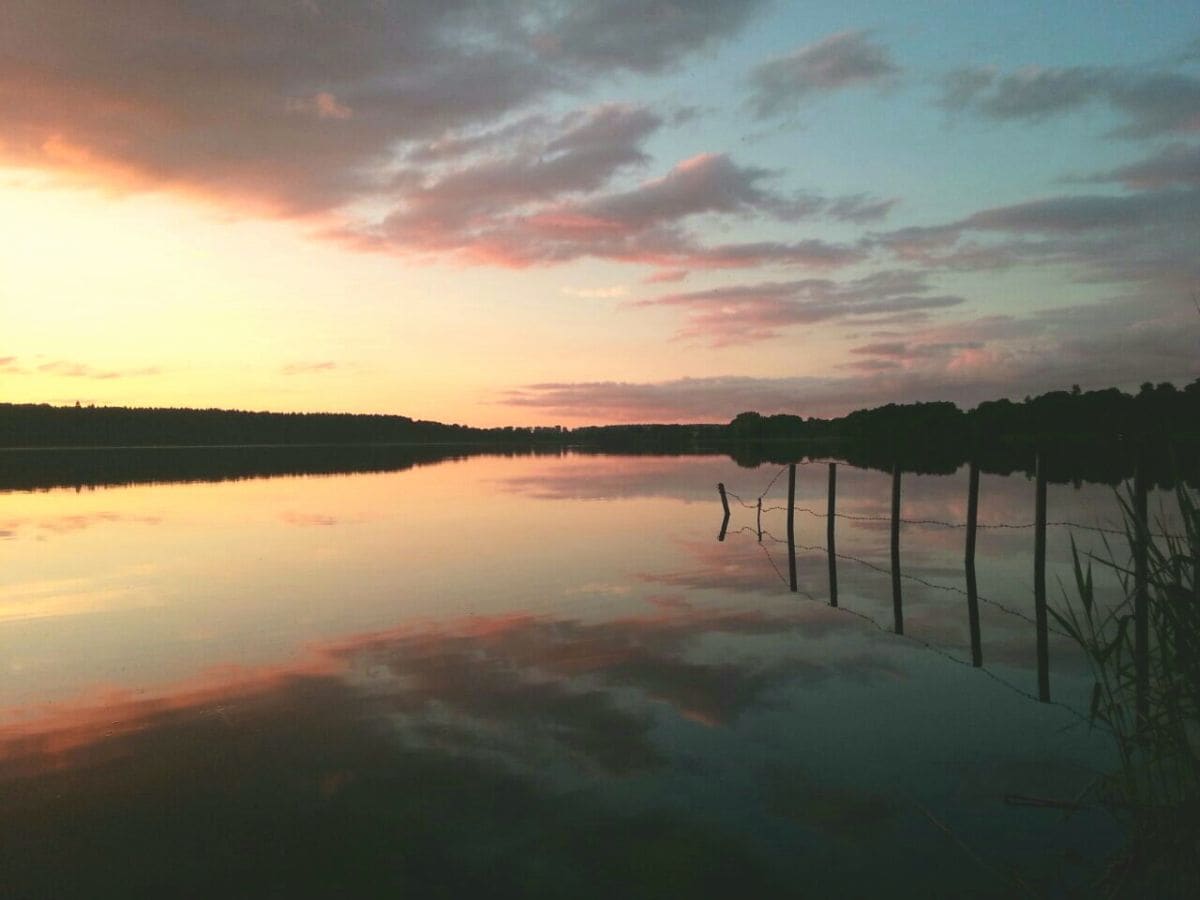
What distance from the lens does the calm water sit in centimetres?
662

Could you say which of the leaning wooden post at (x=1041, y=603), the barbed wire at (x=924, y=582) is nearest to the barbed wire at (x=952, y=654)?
the barbed wire at (x=924, y=582)

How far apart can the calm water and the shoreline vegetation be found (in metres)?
3.33

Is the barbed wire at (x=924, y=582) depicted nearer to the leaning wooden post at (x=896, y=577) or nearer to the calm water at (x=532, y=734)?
the calm water at (x=532, y=734)

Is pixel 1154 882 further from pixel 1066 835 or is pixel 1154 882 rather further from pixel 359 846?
pixel 359 846

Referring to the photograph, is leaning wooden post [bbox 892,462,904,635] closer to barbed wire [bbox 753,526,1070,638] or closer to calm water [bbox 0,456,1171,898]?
calm water [bbox 0,456,1171,898]

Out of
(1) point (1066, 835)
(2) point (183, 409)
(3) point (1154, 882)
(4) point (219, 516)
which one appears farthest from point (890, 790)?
(2) point (183, 409)

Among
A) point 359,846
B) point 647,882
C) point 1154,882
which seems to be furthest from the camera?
point 359,846

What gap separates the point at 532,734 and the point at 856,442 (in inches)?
6780

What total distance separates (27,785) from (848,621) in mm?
12320

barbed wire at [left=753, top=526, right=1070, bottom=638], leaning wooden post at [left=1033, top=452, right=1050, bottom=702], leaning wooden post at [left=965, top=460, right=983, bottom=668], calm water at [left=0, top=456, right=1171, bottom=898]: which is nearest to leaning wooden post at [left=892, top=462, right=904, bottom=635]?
calm water at [left=0, top=456, right=1171, bottom=898]

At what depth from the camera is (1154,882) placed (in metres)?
5.92

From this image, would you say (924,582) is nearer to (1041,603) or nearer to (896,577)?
(896,577)

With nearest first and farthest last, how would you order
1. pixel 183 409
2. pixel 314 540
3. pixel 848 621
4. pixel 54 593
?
pixel 848 621 → pixel 54 593 → pixel 314 540 → pixel 183 409

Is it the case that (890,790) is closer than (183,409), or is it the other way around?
(890,790)
